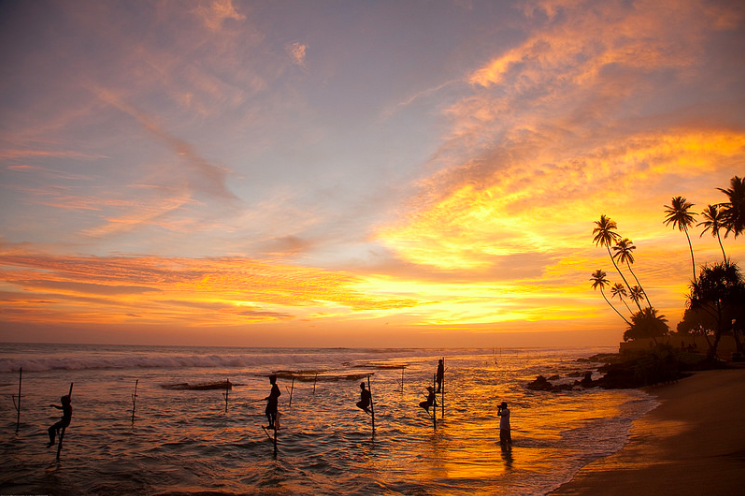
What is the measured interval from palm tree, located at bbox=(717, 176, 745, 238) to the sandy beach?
1169 inches

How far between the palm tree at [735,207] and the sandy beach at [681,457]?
1169 inches

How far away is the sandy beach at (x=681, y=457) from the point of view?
9.12 meters

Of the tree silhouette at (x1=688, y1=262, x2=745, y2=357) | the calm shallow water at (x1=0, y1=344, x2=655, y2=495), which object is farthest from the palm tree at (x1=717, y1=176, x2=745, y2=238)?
the calm shallow water at (x1=0, y1=344, x2=655, y2=495)

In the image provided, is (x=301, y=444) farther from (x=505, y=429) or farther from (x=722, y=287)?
(x=722, y=287)

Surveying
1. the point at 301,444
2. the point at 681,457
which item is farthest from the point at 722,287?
the point at 301,444

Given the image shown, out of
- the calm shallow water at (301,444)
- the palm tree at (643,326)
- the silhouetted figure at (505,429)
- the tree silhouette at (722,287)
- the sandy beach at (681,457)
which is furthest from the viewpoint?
the palm tree at (643,326)

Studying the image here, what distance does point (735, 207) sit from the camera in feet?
141

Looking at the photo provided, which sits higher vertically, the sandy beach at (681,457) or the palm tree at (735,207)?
the palm tree at (735,207)

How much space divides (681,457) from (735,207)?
45791 mm

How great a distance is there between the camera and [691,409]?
21.0 metres

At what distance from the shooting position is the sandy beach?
9125mm

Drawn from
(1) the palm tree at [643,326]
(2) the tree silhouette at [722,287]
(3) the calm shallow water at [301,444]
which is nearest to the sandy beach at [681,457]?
(3) the calm shallow water at [301,444]

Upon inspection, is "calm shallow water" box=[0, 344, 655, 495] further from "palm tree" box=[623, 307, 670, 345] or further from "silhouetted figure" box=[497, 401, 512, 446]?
"palm tree" box=[623, 307, 670, 345]

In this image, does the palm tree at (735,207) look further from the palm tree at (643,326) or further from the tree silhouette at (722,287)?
the palm tree at (643,326)
